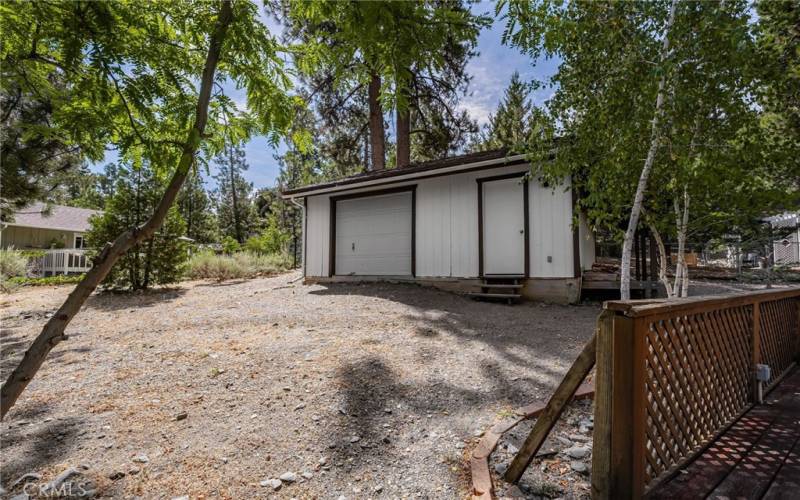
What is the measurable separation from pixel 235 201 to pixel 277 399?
3114cm

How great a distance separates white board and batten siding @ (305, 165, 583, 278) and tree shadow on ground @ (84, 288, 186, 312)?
3892 mm

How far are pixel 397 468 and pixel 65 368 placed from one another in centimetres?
368

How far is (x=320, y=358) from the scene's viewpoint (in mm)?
3750

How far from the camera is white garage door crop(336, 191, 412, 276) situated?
30.0 feet

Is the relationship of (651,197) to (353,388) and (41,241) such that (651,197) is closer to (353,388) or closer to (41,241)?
(353,388)

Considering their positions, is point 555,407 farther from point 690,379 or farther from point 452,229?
point 452,229

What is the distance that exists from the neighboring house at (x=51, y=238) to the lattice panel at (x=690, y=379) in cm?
1846

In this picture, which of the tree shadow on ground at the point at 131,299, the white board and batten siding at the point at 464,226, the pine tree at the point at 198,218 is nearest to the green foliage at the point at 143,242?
the tree shadow on ground at the point at 131,299

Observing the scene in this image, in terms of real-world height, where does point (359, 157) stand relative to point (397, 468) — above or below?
above

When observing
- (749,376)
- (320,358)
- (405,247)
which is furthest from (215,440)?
(405,247)

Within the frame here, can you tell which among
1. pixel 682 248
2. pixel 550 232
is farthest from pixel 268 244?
pixel 682 248

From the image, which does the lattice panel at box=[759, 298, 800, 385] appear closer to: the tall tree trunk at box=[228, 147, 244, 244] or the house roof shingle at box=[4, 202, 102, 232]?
the house roof shingle at box=[4, 202, 102, 232]

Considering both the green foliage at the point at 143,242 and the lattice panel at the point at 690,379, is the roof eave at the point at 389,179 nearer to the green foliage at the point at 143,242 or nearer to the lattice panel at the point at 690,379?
the green foliage at the point at 143,242

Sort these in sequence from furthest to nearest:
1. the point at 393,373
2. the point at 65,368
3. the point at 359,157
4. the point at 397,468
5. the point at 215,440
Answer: the point at 359,157
the point at 65,368
the point at 393,373
the point at 215,440
the point at 397,468
